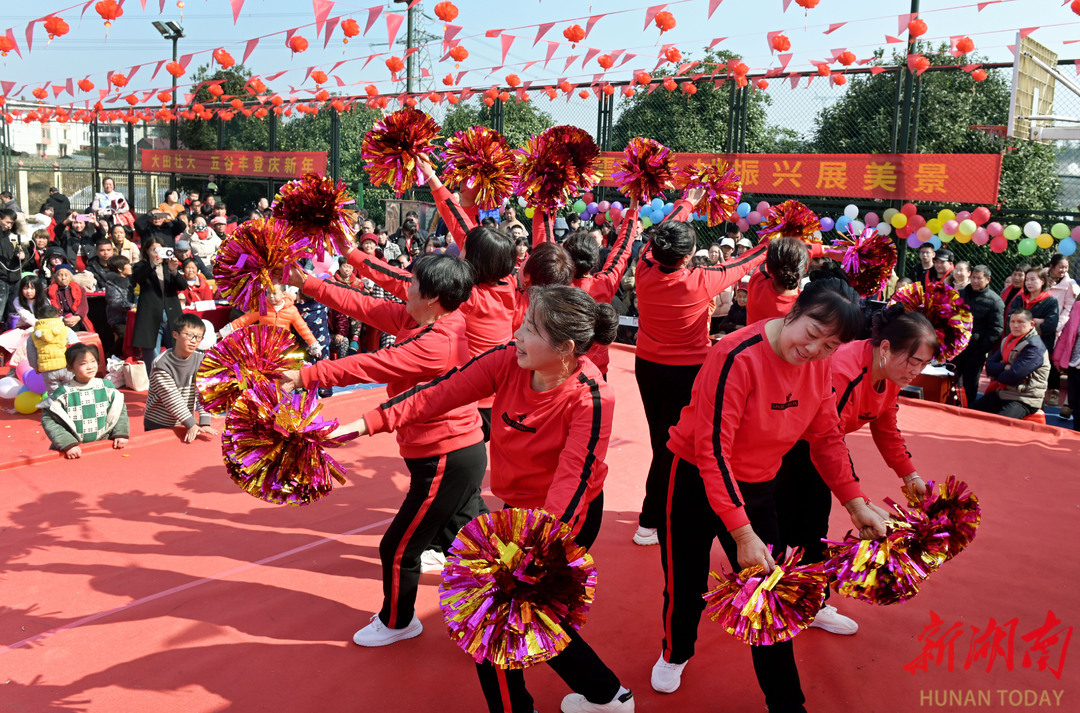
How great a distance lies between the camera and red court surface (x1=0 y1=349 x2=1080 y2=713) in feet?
9.57

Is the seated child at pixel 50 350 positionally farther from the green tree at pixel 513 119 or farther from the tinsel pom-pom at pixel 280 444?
the green tree at pixel 513 119

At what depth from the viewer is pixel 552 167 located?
182 inches

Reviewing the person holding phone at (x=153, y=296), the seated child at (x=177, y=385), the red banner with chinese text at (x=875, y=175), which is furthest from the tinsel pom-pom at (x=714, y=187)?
the person holding phone at (x=153, y=296)

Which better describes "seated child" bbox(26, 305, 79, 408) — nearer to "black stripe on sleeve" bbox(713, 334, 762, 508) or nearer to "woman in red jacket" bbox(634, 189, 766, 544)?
"woman in red jacket" bbox(634, 189, 766, 544)

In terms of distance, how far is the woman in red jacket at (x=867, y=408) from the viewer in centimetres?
269

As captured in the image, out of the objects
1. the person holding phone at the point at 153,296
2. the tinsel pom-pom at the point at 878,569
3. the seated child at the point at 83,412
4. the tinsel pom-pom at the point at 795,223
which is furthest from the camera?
the person holding phone at the point at 153,296

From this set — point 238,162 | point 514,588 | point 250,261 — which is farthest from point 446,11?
point 238,162

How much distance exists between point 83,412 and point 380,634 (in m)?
3.17

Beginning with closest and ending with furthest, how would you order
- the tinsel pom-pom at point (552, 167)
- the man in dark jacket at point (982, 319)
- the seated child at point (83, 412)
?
1. the tinsel pom-pom at point (552, 167)
2. the seated child at point (83, 412)
3. the man in dark jacket at point (982, 319)

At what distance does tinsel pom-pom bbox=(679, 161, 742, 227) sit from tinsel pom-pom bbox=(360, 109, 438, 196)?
4.82 feet

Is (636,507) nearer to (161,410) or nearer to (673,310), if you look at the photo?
(673,310)

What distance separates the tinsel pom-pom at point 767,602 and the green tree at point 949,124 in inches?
426

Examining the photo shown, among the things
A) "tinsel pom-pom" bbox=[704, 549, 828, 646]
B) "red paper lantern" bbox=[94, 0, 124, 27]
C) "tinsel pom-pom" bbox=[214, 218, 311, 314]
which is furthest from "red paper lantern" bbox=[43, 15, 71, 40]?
"tinsel pom-pom" bbox=[704, 549, 828, 646]

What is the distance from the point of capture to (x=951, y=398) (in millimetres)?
7504
